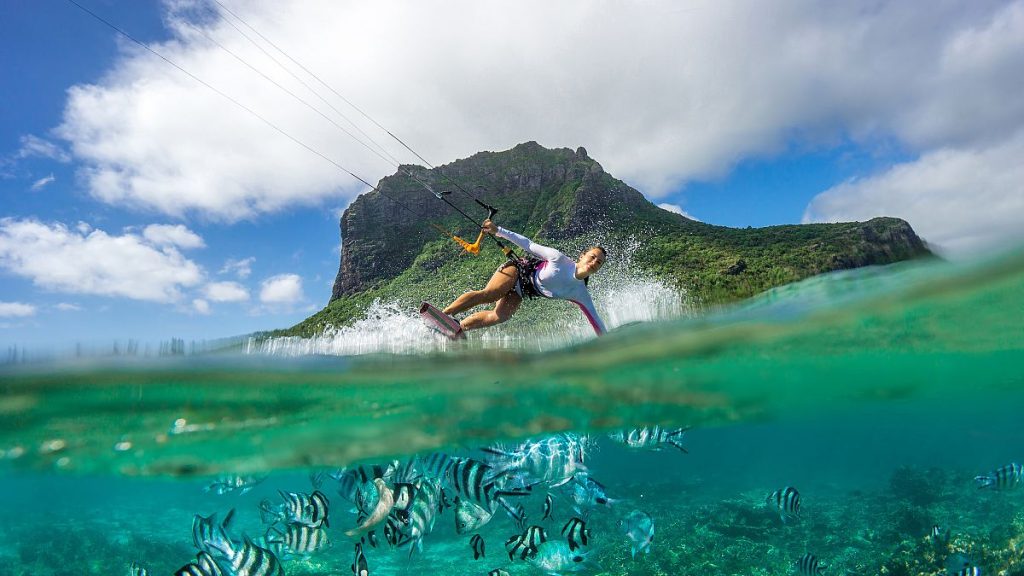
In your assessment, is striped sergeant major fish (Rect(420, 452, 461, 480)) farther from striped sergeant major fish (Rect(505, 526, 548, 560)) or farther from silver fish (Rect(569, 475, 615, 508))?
silver fish (Rect(569, 475, 615, 508))

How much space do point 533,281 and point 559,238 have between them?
7490cm

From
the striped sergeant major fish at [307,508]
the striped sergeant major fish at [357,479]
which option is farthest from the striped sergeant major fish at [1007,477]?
the striped sergeant major fish at [307,508]

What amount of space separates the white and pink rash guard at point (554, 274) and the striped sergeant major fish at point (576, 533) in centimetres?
339

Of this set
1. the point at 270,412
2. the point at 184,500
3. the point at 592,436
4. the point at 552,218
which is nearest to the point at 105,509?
the point at 184,500

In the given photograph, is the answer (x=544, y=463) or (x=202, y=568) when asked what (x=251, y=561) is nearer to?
(x=202, y=568)

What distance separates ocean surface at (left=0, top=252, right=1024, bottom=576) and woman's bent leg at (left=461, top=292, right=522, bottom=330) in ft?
7.47

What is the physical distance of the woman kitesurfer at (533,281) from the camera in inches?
334

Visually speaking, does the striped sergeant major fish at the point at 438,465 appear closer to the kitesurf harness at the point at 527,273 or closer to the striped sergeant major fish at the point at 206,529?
the striped sergeant major fish at the point at 206,529

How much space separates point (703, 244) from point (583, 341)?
1897 inches

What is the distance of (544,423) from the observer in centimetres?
1628

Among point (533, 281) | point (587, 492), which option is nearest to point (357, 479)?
point (587, 492)

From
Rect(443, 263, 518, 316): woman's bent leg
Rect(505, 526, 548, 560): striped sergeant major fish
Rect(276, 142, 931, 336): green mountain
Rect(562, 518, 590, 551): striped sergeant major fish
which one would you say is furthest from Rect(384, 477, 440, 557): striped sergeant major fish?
Rect(276, 142, 931, 336): green mountain

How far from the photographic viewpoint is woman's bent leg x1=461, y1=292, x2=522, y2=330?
30.5 feet

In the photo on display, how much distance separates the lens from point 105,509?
3469cm
